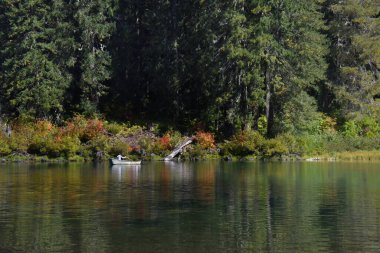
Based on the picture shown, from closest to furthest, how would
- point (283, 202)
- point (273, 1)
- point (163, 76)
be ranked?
1. point (283, 202)
2. point (273, 1)
3. point (163, 76)

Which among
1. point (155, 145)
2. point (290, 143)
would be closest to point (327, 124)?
point (290, 143)

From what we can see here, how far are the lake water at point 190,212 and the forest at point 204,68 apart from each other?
18.5m

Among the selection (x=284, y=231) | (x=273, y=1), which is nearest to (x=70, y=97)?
(x=273, y=1)

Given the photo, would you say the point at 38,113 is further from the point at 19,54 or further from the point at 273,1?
the point at 273,1

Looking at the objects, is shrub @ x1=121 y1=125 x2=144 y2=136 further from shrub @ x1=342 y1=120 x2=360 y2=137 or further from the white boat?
shrub @ x1=342 y1=120 x2=360 y2=137

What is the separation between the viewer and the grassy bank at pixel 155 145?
201ft

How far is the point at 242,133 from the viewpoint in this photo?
207 ft

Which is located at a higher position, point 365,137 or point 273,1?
point 273,1

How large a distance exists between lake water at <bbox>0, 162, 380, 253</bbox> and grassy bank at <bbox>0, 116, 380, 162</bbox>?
15.6m

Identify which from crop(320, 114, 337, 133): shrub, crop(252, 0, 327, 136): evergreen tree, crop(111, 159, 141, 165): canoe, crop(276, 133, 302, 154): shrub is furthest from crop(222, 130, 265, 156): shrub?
crop(111, 159, 141, 165): canoe

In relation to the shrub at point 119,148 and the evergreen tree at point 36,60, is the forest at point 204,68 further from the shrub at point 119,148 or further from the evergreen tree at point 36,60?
the shrub at point 119,148

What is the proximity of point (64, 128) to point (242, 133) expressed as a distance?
1605 centimetres

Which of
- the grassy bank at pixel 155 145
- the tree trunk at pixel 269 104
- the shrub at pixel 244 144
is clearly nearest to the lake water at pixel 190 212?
the grassy bank at pixel 155 145

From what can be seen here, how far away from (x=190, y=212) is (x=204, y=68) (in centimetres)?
3874
